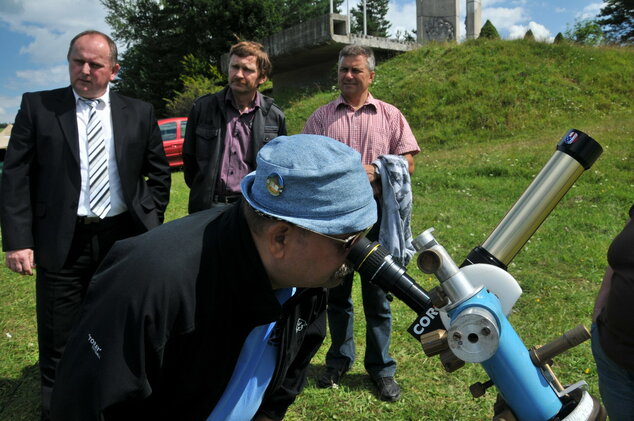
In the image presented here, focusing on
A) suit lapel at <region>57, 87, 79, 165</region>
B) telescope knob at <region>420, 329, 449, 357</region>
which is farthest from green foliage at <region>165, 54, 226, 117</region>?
telescope knob at <region>420, 329, 449, 357</region>

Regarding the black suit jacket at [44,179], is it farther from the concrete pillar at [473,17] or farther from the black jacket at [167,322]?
the concrete pillar at [473,17]

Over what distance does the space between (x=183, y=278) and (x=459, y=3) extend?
26.7m

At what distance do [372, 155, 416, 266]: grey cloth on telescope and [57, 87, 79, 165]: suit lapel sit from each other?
1948 millimetres

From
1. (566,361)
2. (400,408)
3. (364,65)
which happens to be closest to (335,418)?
(400,408)

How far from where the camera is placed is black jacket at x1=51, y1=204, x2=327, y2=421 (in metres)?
1.35

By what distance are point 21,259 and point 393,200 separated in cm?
239

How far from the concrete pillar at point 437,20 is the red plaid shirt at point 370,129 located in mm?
22284

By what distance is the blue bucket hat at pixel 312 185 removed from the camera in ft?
4.50

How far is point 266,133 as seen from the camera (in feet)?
12.7

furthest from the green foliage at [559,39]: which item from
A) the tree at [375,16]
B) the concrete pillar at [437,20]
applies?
the tree at [375,16]

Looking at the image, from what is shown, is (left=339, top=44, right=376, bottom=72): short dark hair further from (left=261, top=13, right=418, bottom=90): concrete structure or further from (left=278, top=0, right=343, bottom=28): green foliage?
(left=278, top=0, right=343, bottom=28): green foliage

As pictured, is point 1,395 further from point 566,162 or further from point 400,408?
point 566,162

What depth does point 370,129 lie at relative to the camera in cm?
371

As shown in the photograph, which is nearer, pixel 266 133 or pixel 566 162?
pixel 566 162
